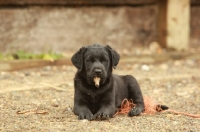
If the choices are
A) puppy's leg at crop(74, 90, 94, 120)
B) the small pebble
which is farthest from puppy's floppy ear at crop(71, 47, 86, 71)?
the small pebble

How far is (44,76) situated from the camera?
8.17 metres

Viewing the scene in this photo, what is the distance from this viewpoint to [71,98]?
662cm

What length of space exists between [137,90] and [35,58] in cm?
341

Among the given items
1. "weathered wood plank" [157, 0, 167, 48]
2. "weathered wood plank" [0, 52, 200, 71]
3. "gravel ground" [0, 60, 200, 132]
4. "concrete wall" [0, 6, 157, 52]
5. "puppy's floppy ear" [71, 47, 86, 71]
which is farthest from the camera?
"weathered wood plank" [157, 0, 167, 48]

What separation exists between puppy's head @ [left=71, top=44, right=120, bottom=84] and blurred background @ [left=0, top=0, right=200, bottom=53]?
167 inches

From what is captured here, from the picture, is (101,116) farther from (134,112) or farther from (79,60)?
(79,60)

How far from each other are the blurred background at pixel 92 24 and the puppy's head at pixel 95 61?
4249mm

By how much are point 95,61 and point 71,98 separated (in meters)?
1.44

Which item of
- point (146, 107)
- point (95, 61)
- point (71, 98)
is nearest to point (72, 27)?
point (71, 98)

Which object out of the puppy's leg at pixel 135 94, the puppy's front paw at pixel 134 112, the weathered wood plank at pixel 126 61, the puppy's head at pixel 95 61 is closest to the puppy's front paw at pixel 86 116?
the puppy's head at pixel 95 61

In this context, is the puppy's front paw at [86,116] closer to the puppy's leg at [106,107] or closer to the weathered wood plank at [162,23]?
the puppy's leg at [106,107]

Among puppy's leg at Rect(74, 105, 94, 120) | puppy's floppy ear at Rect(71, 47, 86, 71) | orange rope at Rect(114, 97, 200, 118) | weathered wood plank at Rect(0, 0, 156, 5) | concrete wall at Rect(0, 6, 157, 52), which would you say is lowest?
orange rope at Rect(114, 97, 200, 118)

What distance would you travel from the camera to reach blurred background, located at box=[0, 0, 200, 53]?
9.51 meters

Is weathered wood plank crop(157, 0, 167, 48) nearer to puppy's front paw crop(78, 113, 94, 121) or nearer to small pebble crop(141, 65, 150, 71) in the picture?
small pebble crop(141, 65, 150, 71)
